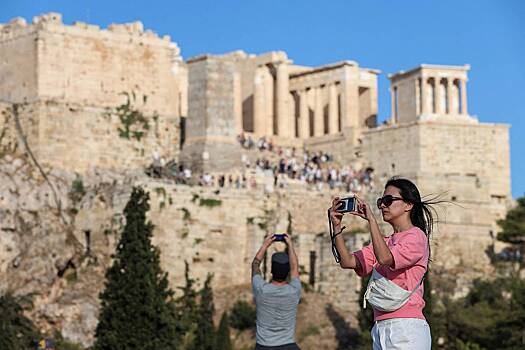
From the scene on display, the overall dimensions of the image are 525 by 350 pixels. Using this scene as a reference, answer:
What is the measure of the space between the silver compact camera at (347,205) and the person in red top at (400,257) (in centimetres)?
3

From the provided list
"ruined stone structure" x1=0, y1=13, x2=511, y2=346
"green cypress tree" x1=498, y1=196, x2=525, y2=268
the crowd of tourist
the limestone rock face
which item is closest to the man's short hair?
"ruined stone structure" x1=0, y1=13, x2=511, y2=346

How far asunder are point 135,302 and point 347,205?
27451 millimetres

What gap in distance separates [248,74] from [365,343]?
65.7 feet

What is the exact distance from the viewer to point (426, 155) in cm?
5225

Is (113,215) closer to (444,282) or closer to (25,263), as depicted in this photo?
(25,263)

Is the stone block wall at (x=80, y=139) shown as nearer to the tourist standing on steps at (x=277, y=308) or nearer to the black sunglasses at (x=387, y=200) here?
the tourist standing on steps at (x=277, y=308)

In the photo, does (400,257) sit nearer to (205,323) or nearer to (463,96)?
(205,323)

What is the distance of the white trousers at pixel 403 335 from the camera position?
30.9 ft

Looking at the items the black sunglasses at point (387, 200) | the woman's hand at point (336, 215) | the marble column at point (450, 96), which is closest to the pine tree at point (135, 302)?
the marble column at point (450, 96)

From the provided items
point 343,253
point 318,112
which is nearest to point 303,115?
point 318,112

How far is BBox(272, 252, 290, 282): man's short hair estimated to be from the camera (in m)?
11.5

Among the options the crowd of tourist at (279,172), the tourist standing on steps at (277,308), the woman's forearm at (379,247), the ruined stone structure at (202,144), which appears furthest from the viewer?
the crowd of tourist at (279,172)

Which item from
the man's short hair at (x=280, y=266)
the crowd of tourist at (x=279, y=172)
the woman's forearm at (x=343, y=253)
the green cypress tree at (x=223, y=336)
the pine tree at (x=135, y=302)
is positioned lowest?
the green cypress tree at (x=223, y=336)

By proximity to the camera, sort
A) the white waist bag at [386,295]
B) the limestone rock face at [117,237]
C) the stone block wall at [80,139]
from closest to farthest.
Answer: the white waist bag at [386,295], the limestone rock face at [117,237], the stone block wall at [80,139]
